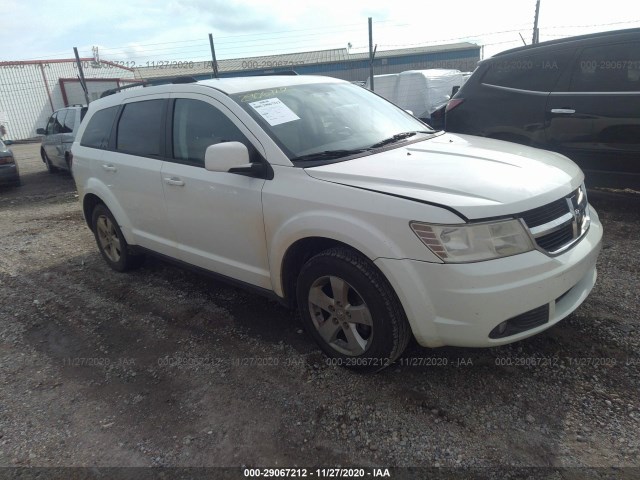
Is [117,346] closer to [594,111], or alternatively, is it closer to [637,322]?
[637,322]

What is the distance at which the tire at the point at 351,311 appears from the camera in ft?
8.26

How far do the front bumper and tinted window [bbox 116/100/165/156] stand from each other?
240 centimetres

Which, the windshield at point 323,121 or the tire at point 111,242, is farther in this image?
the tire at point 111,242

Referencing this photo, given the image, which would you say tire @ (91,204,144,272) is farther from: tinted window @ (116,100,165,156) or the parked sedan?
the parked sedan

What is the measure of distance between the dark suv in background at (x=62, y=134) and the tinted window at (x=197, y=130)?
7.91m

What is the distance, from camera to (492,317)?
2.31m

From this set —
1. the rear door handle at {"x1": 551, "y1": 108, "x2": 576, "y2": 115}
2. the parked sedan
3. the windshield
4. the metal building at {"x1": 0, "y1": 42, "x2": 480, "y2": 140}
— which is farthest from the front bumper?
the metal building at {"x1": 0, "y1": 42, "x2": 480, "y2": 140}

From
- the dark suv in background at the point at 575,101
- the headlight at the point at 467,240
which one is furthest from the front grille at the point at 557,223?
the dark suv in background at the point at 575,101

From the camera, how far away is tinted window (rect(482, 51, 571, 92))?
5.20 m

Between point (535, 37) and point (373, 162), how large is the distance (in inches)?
371

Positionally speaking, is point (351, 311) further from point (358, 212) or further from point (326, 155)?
point (326, 155)

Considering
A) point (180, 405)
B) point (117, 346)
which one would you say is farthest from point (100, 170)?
point (180, 405)

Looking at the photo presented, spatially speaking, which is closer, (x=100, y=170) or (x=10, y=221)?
(x=100, y=170)

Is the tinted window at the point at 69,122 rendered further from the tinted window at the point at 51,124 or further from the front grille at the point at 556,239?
the front grille at the point at 556,239
